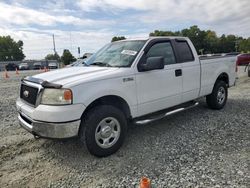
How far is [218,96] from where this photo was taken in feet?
21.1

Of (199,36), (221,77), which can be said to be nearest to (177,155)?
(221,77)

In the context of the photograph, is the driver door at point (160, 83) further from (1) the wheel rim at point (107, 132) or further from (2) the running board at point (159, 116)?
(1) the wheel rim at point (107, 132)

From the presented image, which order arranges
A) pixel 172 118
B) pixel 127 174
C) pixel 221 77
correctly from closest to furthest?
pixel 127 174 → pixel 172 118 → pixel 221 77

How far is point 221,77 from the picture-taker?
21.6 ft

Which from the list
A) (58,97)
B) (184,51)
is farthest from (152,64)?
(58,97)

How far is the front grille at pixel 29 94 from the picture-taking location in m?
3.84

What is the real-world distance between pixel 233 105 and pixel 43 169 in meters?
5.48

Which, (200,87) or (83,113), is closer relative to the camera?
(83,113)

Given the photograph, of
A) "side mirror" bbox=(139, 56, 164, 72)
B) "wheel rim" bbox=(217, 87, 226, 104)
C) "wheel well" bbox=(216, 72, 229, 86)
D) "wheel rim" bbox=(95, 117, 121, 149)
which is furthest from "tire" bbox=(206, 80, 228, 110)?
"wheel rim" bbox=(95, 117, 121, 149)

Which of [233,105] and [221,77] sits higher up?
[221,77]

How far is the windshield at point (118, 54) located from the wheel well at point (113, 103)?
25.4 inches

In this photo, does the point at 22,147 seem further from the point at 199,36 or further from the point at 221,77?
the point at 199,36

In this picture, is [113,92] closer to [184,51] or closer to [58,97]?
[58,97]

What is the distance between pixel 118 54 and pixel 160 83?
3.22 feet
